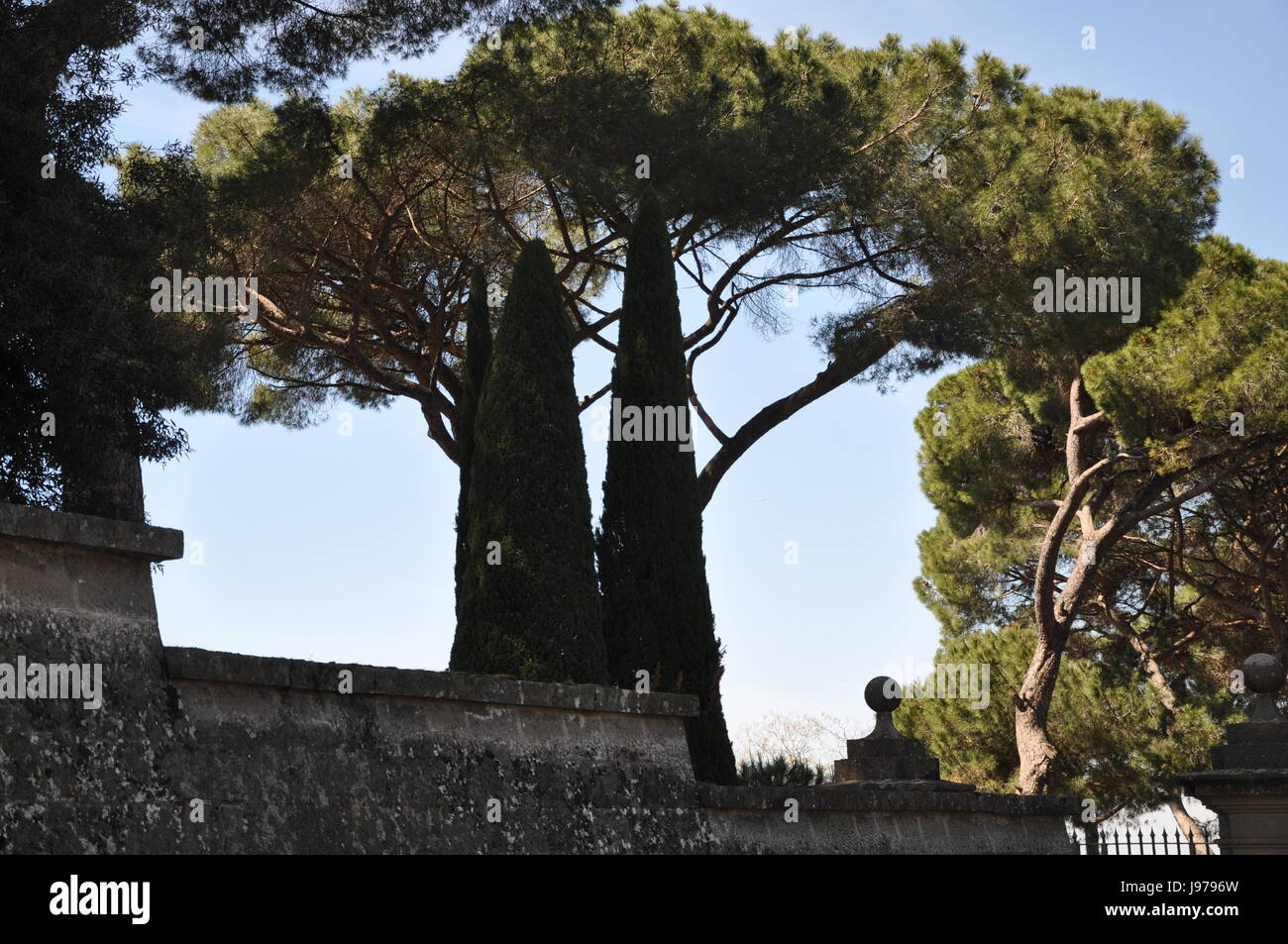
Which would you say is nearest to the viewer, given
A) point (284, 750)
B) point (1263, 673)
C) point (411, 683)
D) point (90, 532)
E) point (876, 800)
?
point (90, 532)

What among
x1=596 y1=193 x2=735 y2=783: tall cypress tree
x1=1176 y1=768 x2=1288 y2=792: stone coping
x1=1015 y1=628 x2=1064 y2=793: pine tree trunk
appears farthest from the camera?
x1=1015 y1=628 x2=1064 y2=793: pine tree trunk

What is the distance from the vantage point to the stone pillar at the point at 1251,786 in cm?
966

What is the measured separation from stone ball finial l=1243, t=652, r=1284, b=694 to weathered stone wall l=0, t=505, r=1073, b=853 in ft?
18.2

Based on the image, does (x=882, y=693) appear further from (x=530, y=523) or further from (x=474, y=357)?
(x=474, y=357)

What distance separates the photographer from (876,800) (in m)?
7.70

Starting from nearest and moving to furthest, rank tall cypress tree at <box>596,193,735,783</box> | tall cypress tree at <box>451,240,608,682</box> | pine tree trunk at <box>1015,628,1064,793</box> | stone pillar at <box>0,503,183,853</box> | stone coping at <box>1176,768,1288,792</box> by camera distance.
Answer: stone pillar at <box>0,503,183,853</box> → tall cypress tree at <box>451,240,608,682</box> → stone coping at <box>1176,768,1288,792</box> → tall cypress tree at <box>596,193,735,783</box> → pine tree trunk at <box>1015,628,1064,793</box>

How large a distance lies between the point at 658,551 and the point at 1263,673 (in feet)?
16.2

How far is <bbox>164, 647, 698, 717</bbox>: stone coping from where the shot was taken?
4551mm

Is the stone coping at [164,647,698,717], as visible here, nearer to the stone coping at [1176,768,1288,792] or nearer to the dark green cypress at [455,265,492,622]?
the stone coping at [1176,768,1288,792]

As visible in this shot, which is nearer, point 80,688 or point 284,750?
point 80,688

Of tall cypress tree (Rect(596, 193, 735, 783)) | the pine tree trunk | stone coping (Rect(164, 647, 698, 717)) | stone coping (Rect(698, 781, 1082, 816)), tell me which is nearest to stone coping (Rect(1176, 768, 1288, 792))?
stone coping (Rect(698, 781, 1082, 816))

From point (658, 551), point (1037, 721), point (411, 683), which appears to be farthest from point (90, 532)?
point (1037, 721)

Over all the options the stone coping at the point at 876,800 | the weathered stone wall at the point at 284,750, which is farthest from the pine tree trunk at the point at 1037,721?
the weathered stone wall at the point at 284,750

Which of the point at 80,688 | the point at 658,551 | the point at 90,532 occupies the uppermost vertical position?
the point at 658,551
